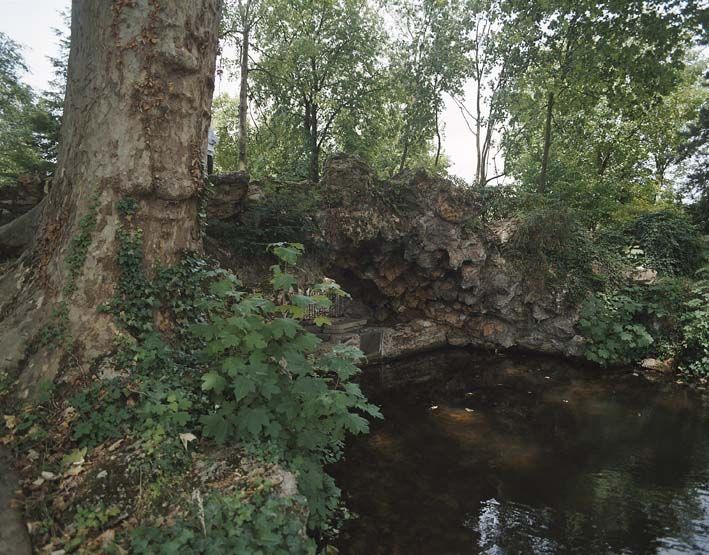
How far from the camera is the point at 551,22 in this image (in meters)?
13.0

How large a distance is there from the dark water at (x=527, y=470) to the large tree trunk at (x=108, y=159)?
3.42 m

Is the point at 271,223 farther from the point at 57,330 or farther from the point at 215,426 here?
the point at 215,426

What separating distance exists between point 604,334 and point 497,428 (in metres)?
5.83

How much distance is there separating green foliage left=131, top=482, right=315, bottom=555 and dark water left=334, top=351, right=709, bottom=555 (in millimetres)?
1785

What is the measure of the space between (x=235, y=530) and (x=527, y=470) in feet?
15.1

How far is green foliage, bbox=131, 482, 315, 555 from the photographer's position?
230cm

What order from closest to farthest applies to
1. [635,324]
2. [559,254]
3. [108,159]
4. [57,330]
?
[57,330], [108,159], [635,324], [559,254]

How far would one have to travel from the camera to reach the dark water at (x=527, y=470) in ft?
14.2

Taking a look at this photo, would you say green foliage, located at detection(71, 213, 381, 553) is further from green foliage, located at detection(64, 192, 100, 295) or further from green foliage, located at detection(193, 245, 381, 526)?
green foliage, located at detection(64, 192, 100, 295)

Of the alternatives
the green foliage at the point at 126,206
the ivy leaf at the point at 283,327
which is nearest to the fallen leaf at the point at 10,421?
the green foliage at the point at 126,206

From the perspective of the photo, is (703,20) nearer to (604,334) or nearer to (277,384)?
(604,334)

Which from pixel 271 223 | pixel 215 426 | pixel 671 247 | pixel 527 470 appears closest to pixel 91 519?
pixel 215 426

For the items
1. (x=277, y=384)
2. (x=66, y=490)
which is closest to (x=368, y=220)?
(x=277, y=384)

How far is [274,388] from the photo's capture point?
298 cm
